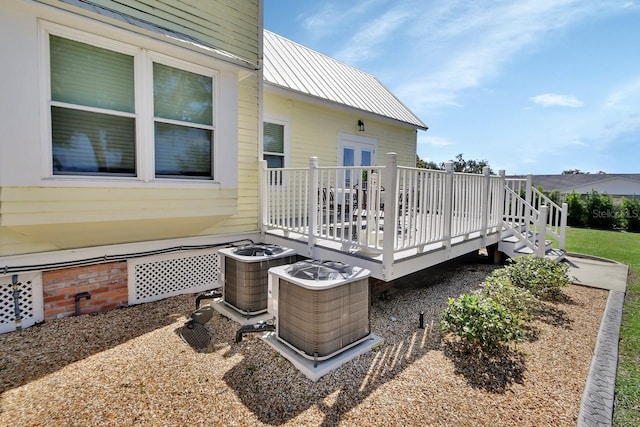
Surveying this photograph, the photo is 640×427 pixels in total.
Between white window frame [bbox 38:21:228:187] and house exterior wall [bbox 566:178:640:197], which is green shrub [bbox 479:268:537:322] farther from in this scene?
house exterior wall [bbox 566:178:640:197]

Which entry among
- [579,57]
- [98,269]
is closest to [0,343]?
[98,269]

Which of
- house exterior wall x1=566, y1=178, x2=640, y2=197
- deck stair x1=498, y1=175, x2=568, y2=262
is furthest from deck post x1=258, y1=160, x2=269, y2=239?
house exterior wall x1=566, y1=178, x2=640, y2=197

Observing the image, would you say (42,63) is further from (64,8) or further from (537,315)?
(537,315)

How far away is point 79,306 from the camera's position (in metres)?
3.84

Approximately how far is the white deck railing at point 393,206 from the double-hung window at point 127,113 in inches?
57.4

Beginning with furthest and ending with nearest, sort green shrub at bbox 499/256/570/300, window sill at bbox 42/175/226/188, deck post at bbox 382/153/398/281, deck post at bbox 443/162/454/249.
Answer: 1. green shrub at bbox 499/256/570/300
2. deck post at bbox 443/162/454/249
3. deck post at bbox 382/153/398/281
4. window sill at bbox 42/175/226/188

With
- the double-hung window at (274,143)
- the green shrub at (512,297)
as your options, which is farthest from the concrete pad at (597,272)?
the double-hung window at (274,143)

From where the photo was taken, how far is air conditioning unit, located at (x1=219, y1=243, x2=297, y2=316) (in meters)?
3.73

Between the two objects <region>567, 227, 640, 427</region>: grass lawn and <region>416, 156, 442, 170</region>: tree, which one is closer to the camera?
<region>567, 227, 640, 427</region>: grass lawn

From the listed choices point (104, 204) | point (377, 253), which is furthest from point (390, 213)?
point (104, 204)

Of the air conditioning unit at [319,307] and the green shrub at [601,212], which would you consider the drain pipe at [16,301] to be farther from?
the green shrub at [601,212]

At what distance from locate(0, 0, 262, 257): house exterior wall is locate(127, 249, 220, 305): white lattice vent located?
36 centimetres

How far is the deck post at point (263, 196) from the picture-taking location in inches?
211

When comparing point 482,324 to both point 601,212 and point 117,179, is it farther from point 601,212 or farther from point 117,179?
point 601,212
